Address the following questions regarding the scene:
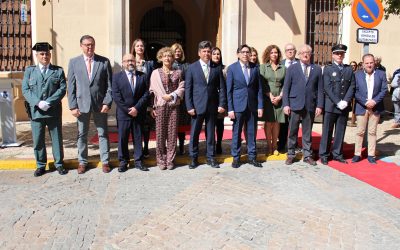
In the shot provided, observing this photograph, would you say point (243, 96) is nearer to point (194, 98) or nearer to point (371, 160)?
point (194, 98)

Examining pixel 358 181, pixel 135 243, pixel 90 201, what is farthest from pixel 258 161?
pixel 135 243

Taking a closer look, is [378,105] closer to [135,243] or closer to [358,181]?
[358,181]

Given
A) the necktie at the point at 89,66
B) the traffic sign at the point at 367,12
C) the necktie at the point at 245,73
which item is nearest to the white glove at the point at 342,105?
the necktie at the point at 245,73

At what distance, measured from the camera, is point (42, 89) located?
21.4 feet

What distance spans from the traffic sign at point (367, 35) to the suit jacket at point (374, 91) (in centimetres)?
71

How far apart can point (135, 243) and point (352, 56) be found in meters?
9.46

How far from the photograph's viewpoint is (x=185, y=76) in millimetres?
6883

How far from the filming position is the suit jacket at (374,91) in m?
7.22

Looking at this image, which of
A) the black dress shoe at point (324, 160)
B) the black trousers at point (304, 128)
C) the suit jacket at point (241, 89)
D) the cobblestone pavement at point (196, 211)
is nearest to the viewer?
the cobblestone pavement at point (196, 211)

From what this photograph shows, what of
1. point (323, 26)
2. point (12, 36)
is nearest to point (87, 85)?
point (12, 36)

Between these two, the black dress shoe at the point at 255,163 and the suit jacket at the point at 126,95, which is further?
the black dress shoe at the point at 255,163

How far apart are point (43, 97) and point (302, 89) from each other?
377 centimetres

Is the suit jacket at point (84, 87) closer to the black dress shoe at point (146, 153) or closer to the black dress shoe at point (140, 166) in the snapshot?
the black dress shoe at point (140, 166)

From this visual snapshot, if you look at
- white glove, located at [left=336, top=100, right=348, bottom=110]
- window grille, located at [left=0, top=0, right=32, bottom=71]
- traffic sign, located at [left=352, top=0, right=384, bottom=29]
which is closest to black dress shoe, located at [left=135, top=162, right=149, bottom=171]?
white glove, located at [left=336, top=100, right=348, bottom=110]
